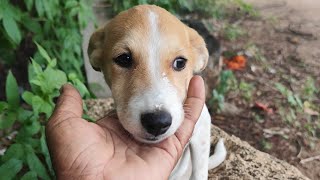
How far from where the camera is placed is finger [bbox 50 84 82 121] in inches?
89.6

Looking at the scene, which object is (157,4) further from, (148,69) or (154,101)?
(154,101)

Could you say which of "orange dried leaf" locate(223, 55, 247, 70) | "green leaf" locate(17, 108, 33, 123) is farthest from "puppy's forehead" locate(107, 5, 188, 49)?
"orange dried leaf" locate(223, 55, 247, 70)

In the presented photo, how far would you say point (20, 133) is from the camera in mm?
2766

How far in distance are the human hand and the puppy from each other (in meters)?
0.11

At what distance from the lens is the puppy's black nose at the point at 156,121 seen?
220cm

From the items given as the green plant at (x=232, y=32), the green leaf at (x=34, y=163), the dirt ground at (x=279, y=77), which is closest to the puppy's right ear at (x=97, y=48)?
the green leaf at (x=34, y=163)

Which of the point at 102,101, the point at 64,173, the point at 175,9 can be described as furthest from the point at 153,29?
the point at 175,9

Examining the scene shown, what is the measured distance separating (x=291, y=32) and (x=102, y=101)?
13.6ft

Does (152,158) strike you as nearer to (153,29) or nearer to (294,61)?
(153,29)

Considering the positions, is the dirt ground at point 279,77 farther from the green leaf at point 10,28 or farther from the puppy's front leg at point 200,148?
the green leaf at point 10,28

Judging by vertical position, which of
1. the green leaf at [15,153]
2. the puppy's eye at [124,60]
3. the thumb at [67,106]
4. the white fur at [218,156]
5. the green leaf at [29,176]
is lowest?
the white fur at [218,156]

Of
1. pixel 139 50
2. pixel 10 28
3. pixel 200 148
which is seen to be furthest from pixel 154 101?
pixel 10 28

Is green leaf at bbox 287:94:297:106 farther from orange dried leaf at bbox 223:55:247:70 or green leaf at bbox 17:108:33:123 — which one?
green leaf at bbox 17:108:33:123

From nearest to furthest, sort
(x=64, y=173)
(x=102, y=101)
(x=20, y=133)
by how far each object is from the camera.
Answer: (x=64, y=173) → (x=20, y=133) → (x=102, y=101)
